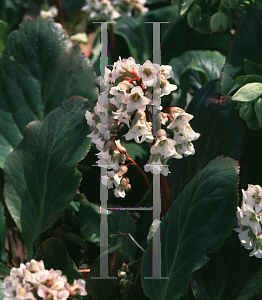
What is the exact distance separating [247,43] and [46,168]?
0.57 meters

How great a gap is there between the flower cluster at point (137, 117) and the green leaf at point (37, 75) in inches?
16.9

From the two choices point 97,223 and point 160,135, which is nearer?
point 160,135

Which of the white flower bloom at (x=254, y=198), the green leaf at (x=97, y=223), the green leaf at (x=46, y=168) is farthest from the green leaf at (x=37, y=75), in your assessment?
the white flower bloom at (x=254, y=198)

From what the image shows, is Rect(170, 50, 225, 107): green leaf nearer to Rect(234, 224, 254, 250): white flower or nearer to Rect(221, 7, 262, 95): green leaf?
Rect(221, 7, 262, 95): green leaf

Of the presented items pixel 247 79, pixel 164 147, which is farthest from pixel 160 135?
pixel 247 79

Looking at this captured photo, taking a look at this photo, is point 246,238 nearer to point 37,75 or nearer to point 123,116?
point 123,116

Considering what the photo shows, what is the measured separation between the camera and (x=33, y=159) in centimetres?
98

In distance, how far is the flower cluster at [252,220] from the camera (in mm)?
693

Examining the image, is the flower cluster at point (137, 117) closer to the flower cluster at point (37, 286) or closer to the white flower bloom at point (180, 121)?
the white flower bloom at point (180, 121)

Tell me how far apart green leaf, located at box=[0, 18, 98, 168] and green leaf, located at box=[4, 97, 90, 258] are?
0.15 meters

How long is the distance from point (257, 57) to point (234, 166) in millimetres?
390

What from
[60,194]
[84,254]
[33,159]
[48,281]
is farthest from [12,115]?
[48,281]

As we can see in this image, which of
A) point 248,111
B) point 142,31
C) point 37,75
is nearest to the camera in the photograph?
point 248,111

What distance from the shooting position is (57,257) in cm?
80
